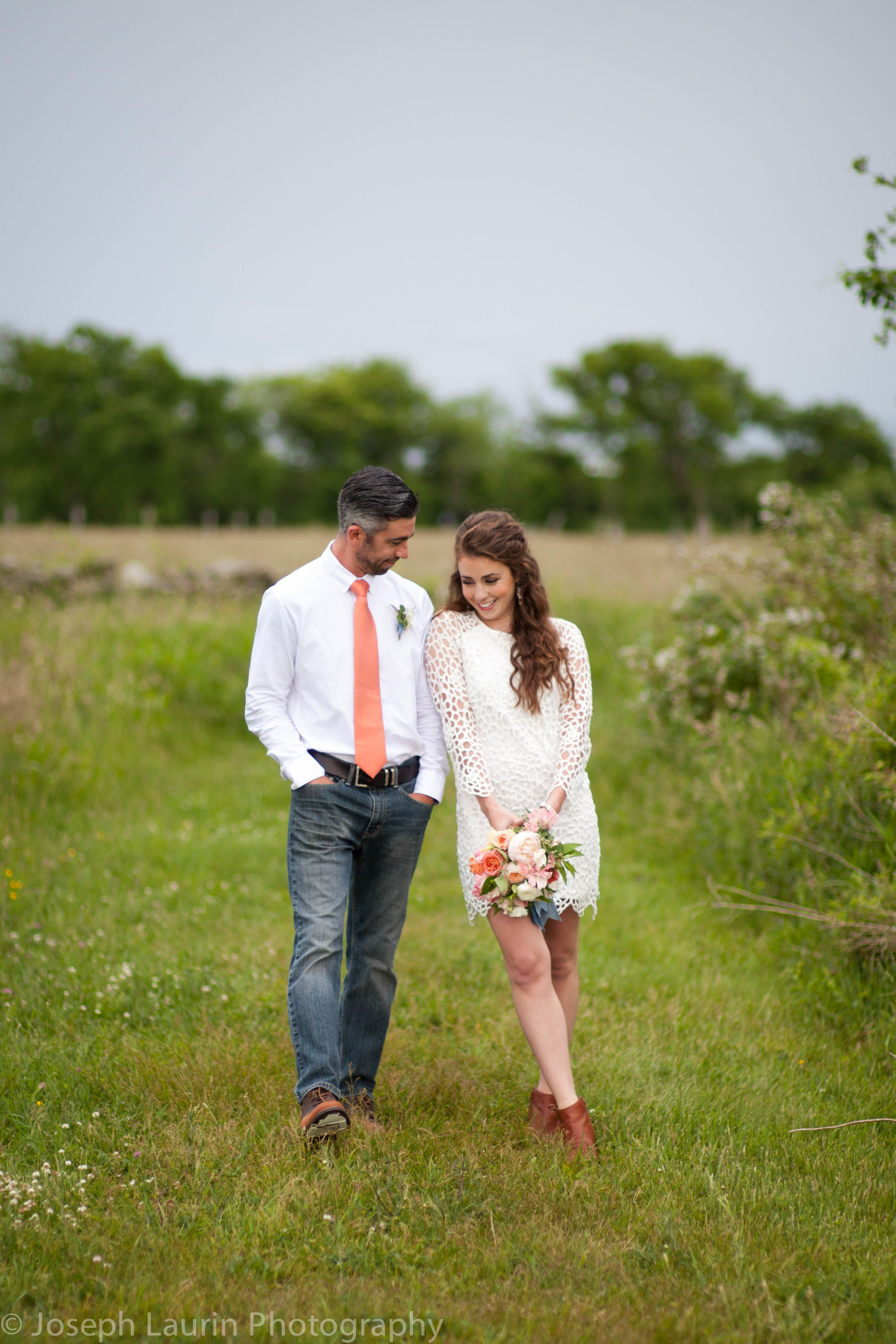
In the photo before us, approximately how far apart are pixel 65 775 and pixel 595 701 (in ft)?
19.5

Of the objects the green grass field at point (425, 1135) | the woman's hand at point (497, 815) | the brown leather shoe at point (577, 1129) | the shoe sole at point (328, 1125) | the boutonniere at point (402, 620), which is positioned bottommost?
the green grass field at point (425, 1135)

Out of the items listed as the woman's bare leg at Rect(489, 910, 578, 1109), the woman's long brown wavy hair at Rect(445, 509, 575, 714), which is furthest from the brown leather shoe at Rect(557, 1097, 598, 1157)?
the woman's long brown wavy hair at Rect(445, 509, 575, 714)

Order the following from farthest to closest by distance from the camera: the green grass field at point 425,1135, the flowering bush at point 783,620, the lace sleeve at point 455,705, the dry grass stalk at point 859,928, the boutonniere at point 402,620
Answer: the flowering bush at point 783,620, the dry grass stalk at point 859,928, the boutonniere at point 402,620, the lace sleeve at point 455,705, the green grass field at point 425,1135

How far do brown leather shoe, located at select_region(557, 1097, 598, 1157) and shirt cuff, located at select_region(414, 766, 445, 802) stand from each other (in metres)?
1.23

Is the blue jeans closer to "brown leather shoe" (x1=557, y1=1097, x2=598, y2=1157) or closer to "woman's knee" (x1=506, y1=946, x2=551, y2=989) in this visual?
"woman's knee" (x1=506, y1=946, x2=551, y2=989)

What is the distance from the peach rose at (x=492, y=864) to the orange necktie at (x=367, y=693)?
21.2 inches

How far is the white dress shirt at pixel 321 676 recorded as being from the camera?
3.56 meters

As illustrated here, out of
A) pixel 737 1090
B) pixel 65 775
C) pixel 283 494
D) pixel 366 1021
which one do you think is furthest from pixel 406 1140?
pixel 283 494

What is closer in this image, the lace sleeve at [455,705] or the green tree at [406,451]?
the lace sleeve at [455,705]

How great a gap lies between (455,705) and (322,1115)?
1.56m

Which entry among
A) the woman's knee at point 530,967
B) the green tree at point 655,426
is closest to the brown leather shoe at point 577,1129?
the woman's knee at point 530,967

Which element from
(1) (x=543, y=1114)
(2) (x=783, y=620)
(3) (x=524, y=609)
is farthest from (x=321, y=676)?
(2) (x=783, y=620)

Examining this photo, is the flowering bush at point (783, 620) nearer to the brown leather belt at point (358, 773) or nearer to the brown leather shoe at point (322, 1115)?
the brown leather belt at point (358, 773)

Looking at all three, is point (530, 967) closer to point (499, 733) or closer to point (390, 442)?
point (499, 733)
